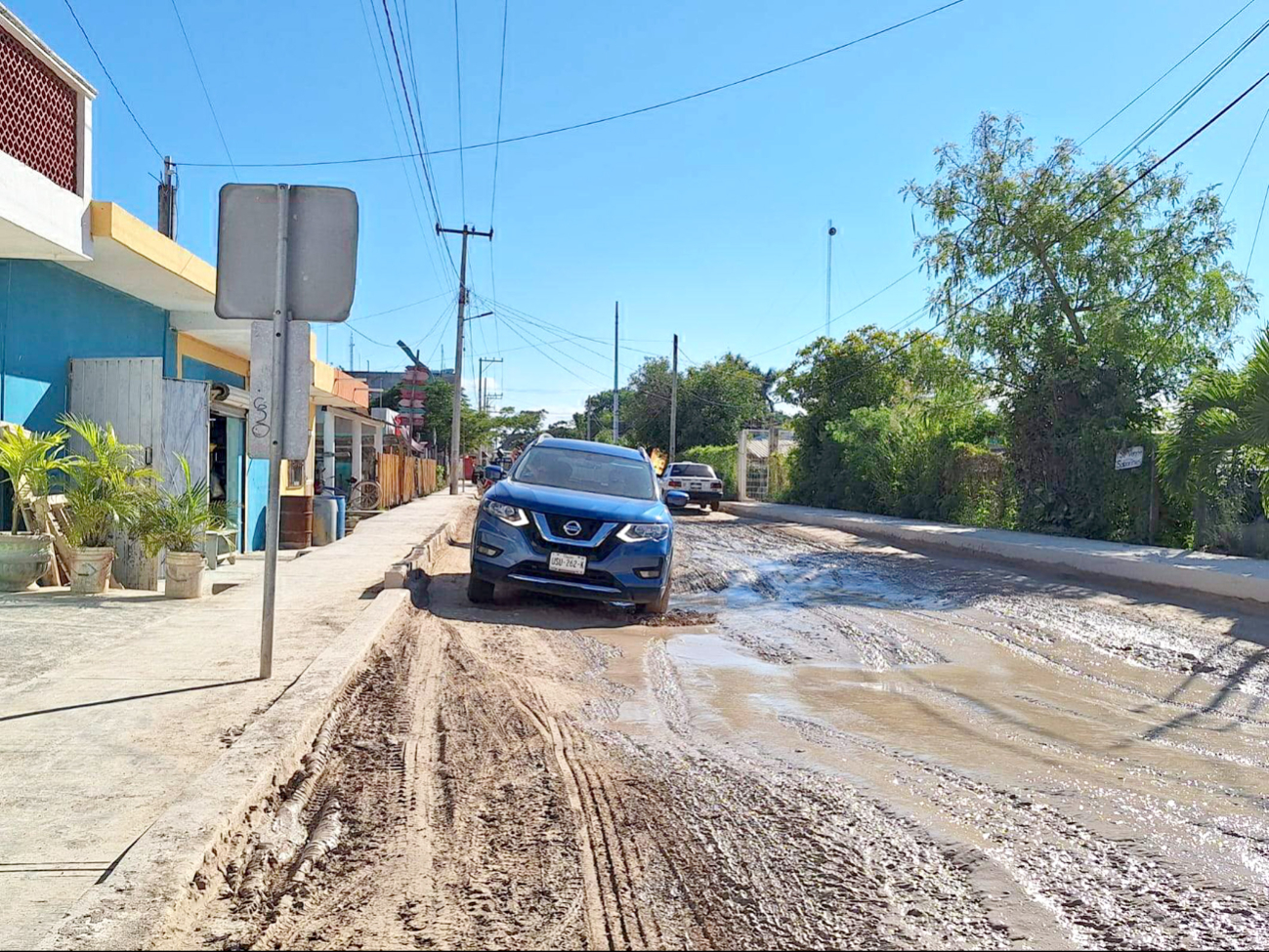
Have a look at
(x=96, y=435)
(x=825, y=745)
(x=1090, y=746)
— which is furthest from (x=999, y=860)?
(x=96, y=435)

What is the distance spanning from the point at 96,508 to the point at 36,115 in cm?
332

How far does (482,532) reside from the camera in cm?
926

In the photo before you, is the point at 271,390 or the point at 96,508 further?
the point at 96,508

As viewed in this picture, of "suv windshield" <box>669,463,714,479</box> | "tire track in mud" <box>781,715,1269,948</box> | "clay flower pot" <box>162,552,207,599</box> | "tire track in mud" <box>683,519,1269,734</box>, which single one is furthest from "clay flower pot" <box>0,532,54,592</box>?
"suv windshield" <box>669,463,714,479</box>

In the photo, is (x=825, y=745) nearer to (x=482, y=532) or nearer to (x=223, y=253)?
(x=223, y=253)

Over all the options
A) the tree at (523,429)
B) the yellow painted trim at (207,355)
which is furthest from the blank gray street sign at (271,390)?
the tree at (523,429)

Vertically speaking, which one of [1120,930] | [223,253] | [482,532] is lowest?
[1120,930]

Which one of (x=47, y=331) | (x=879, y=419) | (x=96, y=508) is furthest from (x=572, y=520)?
(x=879, y=419)

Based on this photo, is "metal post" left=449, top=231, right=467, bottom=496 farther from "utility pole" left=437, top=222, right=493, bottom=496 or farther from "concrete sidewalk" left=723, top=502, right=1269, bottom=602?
"concrete sidewalk" left=723, top=502, right=1269, bottom=602

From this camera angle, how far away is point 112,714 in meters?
5.03

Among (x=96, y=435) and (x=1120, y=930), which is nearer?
(x=1120, y=930)

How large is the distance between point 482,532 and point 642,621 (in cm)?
171

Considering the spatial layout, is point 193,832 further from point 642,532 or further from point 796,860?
point 642,532

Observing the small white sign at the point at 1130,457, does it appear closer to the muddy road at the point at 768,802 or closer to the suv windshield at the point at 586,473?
the muddy road at the point at 768,802
